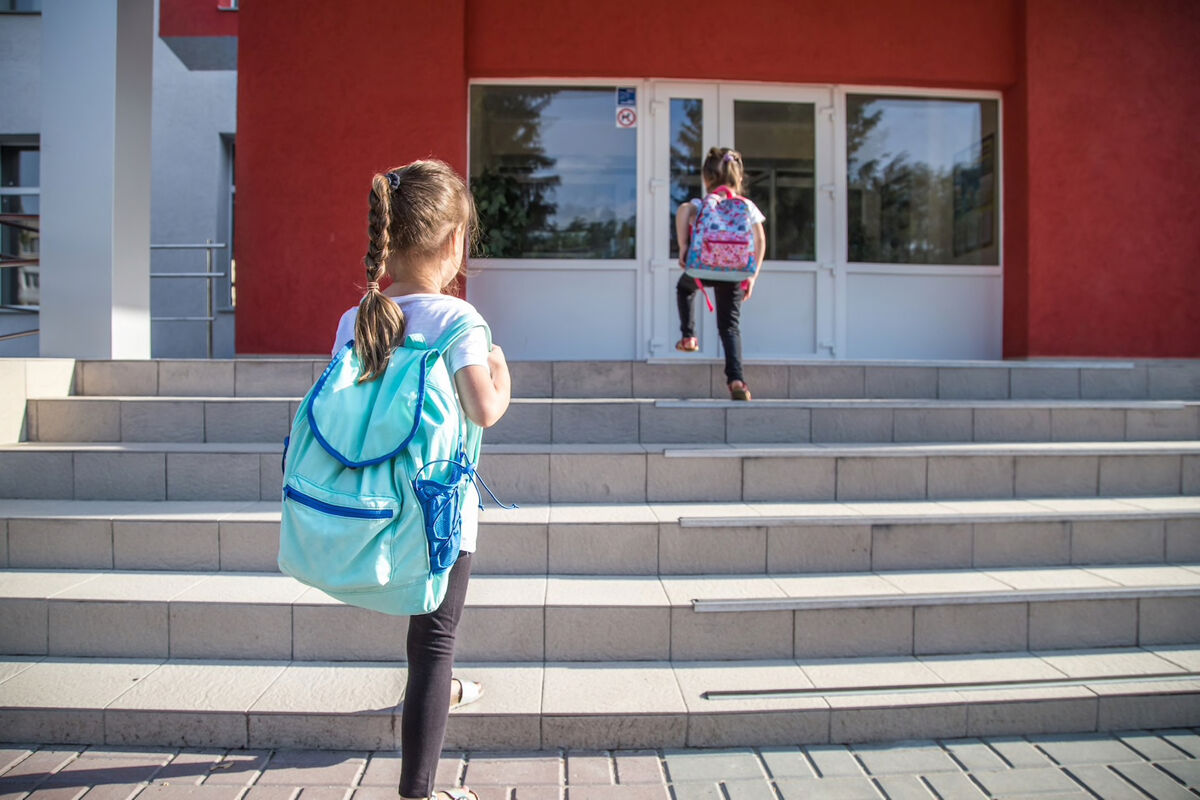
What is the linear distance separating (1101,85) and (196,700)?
7.88 meters

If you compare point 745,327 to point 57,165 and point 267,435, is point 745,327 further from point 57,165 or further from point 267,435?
point 57,165

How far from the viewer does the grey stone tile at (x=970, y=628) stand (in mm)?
3049

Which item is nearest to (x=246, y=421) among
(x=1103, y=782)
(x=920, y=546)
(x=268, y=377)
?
(x=268, y=377)

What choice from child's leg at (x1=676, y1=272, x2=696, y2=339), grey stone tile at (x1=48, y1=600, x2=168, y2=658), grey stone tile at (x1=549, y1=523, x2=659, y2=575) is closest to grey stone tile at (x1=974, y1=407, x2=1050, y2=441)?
child's leg at (x1=676, y1=272, x2=696, y2=339)

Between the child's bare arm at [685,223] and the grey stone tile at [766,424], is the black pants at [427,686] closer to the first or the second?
the grey stone tile at [766,424]

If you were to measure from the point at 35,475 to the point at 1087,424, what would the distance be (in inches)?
231

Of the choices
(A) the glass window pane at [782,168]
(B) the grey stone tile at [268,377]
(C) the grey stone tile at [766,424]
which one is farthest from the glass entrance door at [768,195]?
(B) the grey stone tile at [268,377]

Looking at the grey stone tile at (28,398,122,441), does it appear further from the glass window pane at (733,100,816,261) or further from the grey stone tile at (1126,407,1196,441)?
the grey stone tile at (1126,407,1196,441)

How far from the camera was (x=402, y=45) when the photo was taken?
6.27 m

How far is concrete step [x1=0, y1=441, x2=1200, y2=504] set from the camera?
3785mm

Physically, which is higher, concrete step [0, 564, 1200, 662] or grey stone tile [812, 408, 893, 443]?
grey stone tile [812, 408, 893, 443]

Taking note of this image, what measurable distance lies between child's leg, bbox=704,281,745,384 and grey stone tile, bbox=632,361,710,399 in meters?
0.20

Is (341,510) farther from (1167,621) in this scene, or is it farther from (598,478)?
(1167,621)

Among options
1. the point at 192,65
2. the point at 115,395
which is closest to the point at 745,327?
the point at 115,395
